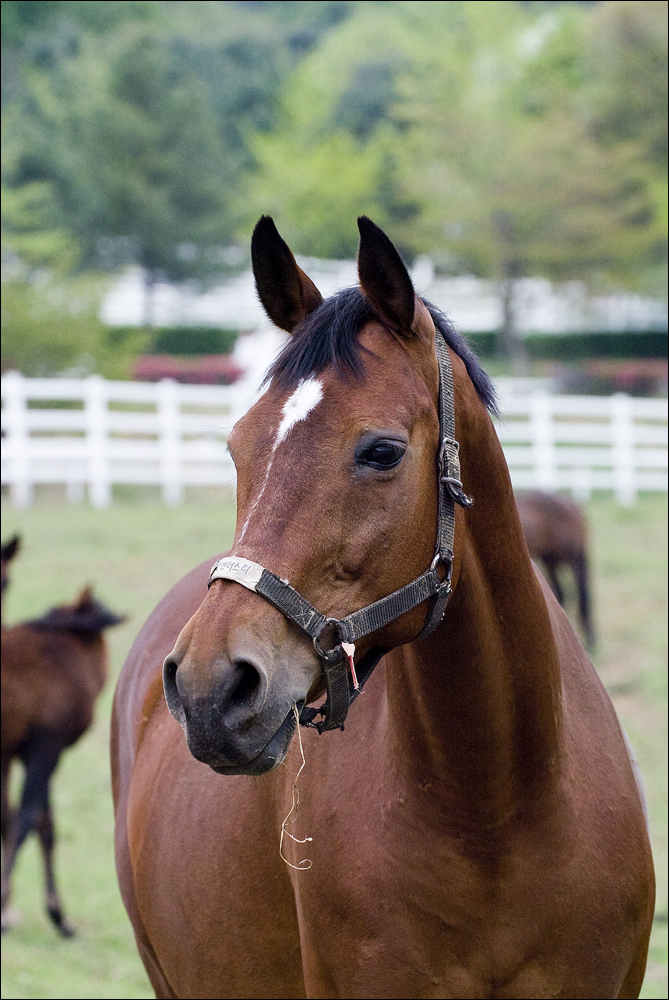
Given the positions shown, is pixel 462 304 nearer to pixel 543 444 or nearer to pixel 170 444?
pixel 543 444

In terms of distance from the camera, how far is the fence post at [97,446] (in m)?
13.9

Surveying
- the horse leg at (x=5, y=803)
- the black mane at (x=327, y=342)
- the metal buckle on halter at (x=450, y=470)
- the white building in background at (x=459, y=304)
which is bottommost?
the horse leg at (x=5, y=803)

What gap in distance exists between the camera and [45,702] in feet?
20.3

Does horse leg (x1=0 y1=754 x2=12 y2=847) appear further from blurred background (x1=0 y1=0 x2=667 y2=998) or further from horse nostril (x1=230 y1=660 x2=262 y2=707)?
horse nostril (x1=230 y1=660 x2=262 y2=707)

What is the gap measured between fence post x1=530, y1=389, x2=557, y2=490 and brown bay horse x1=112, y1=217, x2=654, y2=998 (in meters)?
11.5

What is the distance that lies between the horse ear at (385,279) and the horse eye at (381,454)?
0.85 feet

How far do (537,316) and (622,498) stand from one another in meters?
21.3

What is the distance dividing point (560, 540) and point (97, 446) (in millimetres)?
7160

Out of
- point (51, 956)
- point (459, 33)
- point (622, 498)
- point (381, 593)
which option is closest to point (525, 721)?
point (381, 593)

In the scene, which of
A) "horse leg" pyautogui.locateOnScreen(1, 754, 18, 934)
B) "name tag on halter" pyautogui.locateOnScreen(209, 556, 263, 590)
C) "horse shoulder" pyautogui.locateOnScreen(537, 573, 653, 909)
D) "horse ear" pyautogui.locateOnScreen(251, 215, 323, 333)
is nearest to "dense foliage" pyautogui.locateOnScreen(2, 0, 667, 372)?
"horse leg" pyautogui.locateOnScreen(1, 754, 18, 934)

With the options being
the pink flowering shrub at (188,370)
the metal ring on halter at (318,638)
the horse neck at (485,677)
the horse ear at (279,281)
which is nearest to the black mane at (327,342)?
the horse ear at (279,281)

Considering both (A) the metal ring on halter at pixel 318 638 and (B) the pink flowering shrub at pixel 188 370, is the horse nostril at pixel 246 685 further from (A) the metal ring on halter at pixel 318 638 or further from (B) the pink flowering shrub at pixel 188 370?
(B) the pink flowering shrub at pixel 188 370

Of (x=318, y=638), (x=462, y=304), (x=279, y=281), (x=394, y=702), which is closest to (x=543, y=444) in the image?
(x=394, y=702)

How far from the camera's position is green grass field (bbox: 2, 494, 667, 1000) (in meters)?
5.29
